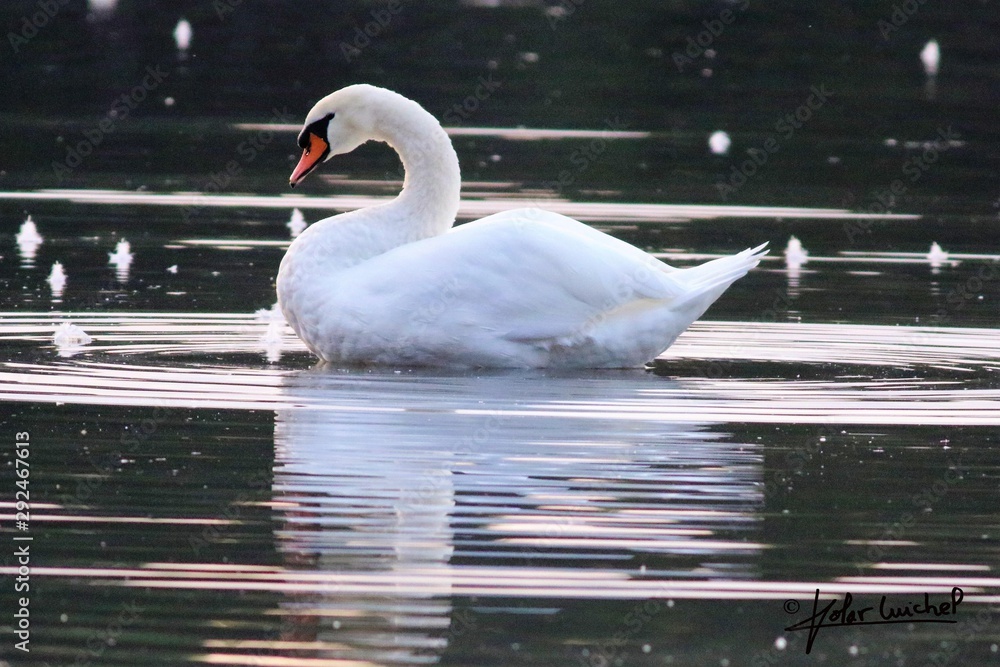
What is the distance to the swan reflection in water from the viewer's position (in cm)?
546

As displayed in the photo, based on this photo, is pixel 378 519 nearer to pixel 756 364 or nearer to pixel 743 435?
pixel 743 435

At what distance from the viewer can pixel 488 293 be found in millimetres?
9070

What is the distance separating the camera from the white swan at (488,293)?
29.7 ft

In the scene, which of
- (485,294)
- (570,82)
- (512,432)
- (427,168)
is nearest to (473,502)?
(512,432)

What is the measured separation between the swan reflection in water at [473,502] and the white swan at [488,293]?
34 cm

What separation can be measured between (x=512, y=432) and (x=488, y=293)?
148 centimetres

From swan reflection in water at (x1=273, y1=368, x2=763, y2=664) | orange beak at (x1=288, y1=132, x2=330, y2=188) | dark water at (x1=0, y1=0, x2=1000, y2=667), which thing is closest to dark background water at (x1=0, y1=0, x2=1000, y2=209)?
dark water at (x1=0, y1=0, x2=1000, y2=667)

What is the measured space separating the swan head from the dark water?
968 millimetres

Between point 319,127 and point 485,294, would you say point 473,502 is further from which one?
point 319,127

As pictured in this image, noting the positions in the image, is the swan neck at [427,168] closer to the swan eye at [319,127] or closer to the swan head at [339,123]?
the swan head at [339,123]

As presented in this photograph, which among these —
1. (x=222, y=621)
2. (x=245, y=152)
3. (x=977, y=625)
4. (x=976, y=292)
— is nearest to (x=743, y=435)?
(x=977, y=625)

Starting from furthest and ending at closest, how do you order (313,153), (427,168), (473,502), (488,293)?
(313,153) → (427,168) → (488,293) → (473,502)

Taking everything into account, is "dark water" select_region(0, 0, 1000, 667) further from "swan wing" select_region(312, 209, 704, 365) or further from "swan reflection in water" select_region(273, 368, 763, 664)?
"swan wing" select_region(312, 209, 704, 365)

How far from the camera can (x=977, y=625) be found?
A: 546 cm
